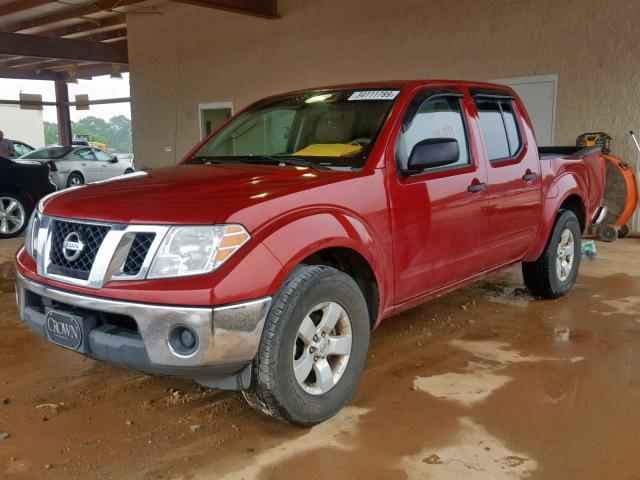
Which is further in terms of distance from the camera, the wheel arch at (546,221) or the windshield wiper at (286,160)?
the wheel arch at (546,221)

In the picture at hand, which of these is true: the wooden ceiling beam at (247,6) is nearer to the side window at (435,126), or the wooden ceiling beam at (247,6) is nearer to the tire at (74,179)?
the tire at (74,179)

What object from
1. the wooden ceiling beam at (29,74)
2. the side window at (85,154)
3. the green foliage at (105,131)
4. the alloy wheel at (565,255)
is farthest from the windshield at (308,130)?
the green foliage at (105,131)

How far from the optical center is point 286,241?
2535 mm

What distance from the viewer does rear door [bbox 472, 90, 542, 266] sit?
393cm

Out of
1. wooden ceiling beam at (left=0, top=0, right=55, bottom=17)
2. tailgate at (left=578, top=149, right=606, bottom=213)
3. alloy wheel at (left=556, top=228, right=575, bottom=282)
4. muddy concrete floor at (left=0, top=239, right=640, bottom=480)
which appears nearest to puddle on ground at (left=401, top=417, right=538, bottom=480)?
muddy concrete floor at (left=0, top=239, right=640, bottom=480)

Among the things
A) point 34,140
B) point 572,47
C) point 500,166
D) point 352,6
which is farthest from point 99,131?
point 500,166

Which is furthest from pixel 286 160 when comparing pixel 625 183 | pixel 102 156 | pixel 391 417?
pixel 102 156

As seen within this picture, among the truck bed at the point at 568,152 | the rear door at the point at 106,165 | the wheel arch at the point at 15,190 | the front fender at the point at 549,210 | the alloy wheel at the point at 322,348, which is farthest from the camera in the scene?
the rear door at the point at 106,165

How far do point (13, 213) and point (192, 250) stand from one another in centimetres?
795

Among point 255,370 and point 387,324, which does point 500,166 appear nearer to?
point 387,324

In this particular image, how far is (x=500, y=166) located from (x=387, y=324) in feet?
4.62

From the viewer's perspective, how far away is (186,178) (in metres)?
2.99

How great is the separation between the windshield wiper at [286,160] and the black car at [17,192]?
22.7 feet

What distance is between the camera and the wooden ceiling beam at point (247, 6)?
1088 centimetres
